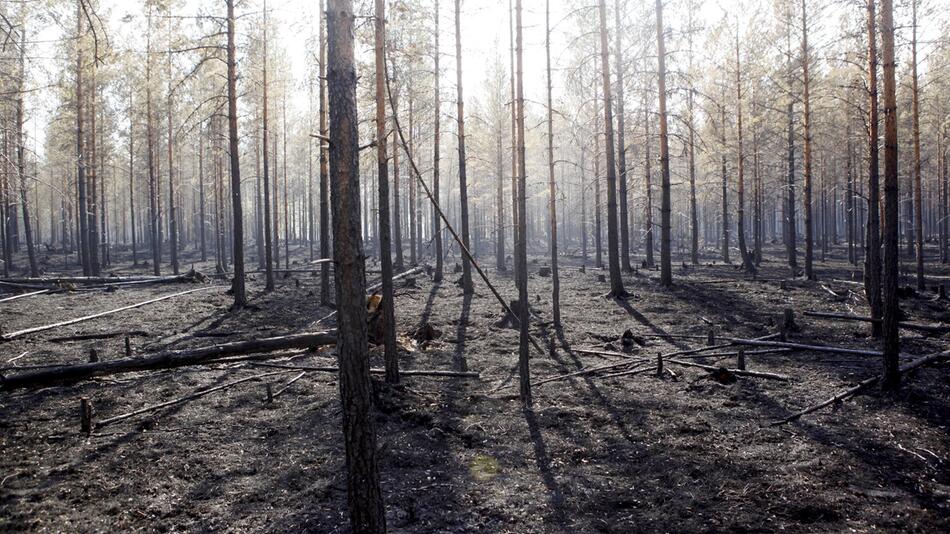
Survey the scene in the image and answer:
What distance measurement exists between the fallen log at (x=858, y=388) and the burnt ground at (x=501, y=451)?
0.56 ft

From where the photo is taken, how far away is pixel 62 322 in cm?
1462

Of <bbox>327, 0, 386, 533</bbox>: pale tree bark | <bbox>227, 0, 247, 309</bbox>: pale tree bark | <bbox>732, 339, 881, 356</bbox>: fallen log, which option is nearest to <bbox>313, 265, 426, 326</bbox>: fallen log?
<bbox>227, 0, 247, 309</bbox>: pale tree bark

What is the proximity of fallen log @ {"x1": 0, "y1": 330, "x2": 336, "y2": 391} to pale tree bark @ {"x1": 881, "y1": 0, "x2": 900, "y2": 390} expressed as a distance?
9.97 m

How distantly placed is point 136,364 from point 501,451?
6.33m

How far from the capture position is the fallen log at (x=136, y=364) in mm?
8758

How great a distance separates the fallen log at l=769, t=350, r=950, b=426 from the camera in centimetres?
747

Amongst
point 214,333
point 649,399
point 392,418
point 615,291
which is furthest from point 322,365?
point 615,291

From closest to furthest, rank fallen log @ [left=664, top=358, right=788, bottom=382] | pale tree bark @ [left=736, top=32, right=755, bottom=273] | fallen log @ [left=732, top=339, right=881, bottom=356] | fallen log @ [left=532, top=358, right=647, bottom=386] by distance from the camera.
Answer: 1. fallen log @ [left=664, top=358, right=788, bottom=382]
2. fallen log @ [left=532, top=358, right=647, bottom=386]
3. fallen log @ [left=732, top=339, right=881, bottom=356]
4. pale tree bark @ [left=736, top=32, right=755, bottom=273]

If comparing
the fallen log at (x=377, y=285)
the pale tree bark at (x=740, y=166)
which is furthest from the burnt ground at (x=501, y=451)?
the pale tree bark at (x=740, y=166)

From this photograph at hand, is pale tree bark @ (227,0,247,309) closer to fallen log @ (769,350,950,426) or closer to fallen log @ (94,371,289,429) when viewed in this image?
fallen log @ (94,371,289,429)

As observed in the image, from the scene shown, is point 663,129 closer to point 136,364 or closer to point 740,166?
point 740,166

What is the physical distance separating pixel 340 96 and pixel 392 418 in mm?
5163

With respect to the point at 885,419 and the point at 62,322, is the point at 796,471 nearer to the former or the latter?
the point at 885,419

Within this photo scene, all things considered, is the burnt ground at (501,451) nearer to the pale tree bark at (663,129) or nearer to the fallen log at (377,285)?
the fallen log at (377,285)
